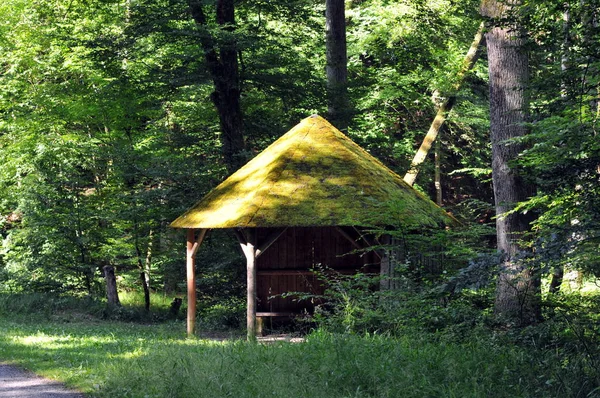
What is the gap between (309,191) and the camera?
15.9m

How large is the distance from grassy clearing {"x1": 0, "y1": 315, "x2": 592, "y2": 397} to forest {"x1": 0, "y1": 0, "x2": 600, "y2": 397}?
1.4 inches

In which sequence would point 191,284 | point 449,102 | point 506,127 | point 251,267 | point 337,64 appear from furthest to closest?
point 449,102 → point 337,64 → point 191,284 → point 251,267 → point 506,127

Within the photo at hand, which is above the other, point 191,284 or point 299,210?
point 299,210

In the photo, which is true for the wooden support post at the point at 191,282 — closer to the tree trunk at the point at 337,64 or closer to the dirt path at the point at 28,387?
the tree trunk at the point at 337,64

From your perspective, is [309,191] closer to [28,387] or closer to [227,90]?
[227,90]

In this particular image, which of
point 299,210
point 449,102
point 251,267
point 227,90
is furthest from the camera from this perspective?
point 449,102

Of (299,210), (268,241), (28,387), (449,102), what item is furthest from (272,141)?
(28,387)

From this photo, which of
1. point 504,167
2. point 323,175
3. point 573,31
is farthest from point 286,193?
point 573,31

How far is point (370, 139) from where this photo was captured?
23375mm

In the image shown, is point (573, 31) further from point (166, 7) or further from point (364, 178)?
point (166, 7)

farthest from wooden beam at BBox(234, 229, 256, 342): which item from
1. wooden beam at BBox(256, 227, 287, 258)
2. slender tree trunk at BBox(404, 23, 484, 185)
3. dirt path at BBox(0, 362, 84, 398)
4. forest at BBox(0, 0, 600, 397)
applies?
slender tree trunk at BBox(404, 23, 484, 185)

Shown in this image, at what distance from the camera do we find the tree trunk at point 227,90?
832 inches

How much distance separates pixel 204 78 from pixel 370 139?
5.51 metres

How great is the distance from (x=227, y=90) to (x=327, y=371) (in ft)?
45.9
